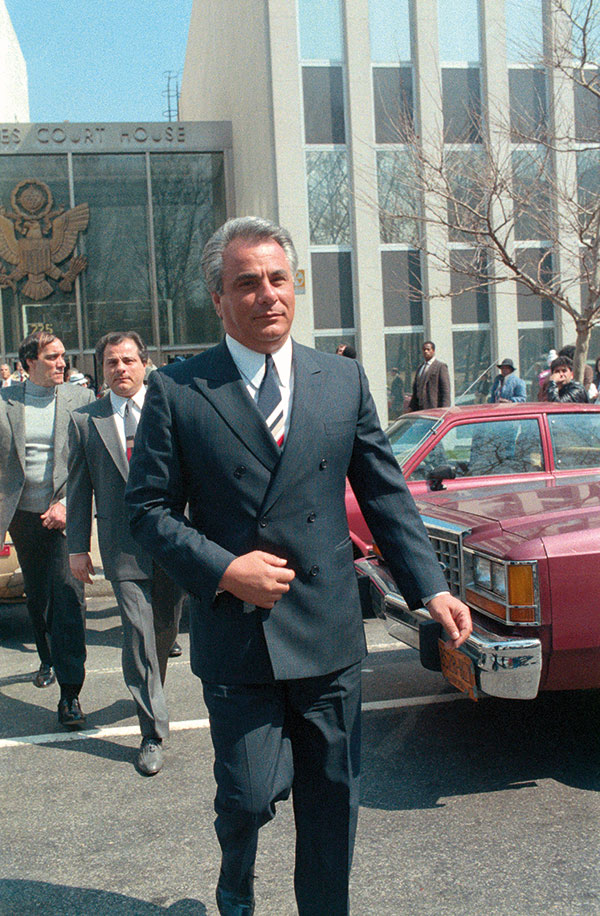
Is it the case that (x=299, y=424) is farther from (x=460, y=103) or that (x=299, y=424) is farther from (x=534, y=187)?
(x=460, y=103)

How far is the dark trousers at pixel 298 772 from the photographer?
228 cm

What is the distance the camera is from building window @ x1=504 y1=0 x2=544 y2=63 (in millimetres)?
14977

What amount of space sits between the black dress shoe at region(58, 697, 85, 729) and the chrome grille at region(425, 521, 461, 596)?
2030 millimetres

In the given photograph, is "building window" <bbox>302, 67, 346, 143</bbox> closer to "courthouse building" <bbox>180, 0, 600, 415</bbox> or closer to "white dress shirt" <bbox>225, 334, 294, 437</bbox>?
"courthouse building" <bbox>180, 0, 600, 415</bbox>

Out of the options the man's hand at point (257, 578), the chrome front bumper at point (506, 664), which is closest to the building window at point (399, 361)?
the chrome front bumper at point (506, 664)

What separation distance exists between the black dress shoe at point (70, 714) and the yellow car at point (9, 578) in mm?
2147

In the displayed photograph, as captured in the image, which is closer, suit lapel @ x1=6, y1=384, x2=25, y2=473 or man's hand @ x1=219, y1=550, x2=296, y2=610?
man's hand @ x1=219, y1=550, x2=296, y2=610

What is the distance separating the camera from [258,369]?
94.3 inches

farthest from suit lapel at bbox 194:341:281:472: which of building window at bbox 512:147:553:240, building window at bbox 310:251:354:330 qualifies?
building window at bbox 310:251:354:330

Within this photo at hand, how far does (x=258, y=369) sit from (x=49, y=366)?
300cm

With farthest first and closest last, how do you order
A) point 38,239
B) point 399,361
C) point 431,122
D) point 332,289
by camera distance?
point 38,239 < point 399,361 < point 332,289 < point 431,122

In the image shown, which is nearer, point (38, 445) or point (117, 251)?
point (38, 445)

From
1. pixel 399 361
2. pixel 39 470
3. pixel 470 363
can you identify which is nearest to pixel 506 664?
pixel 39 470

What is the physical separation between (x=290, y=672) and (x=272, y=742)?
0.20m
